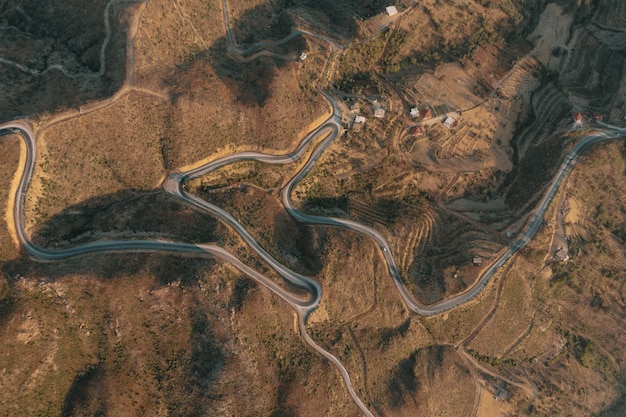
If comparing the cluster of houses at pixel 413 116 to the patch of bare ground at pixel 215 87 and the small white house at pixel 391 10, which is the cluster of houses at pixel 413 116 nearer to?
→ the patch of bare ground at pixel 215 87

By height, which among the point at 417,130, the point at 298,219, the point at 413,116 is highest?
the point at 413,116

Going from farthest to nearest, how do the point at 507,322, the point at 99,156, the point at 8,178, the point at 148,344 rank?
the point at 507,322 < the point at 99,156 < the point at 8,178 < the point at 148,344

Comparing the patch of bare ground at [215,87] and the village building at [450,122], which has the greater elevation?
the patch of bare ground at [215,87]

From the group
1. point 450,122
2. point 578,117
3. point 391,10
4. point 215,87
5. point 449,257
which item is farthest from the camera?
point 391,10

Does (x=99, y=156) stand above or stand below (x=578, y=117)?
above

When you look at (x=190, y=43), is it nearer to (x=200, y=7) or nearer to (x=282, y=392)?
(x=200, y=7)

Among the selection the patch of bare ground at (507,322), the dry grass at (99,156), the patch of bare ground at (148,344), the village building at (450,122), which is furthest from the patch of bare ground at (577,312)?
the dry grass at (99,156)

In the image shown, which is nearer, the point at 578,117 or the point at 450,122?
the point at 578,117

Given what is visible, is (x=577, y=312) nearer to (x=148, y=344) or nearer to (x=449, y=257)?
(x=449, y=257)

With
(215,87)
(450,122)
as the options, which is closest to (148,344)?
(215,87)

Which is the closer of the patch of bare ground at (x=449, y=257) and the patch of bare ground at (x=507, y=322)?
the patch of bare ground at (x=449, y=257)

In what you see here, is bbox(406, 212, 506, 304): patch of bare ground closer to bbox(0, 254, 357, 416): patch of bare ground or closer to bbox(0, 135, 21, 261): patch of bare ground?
bbox(0, 254, 357, 416): patch of bare ground
